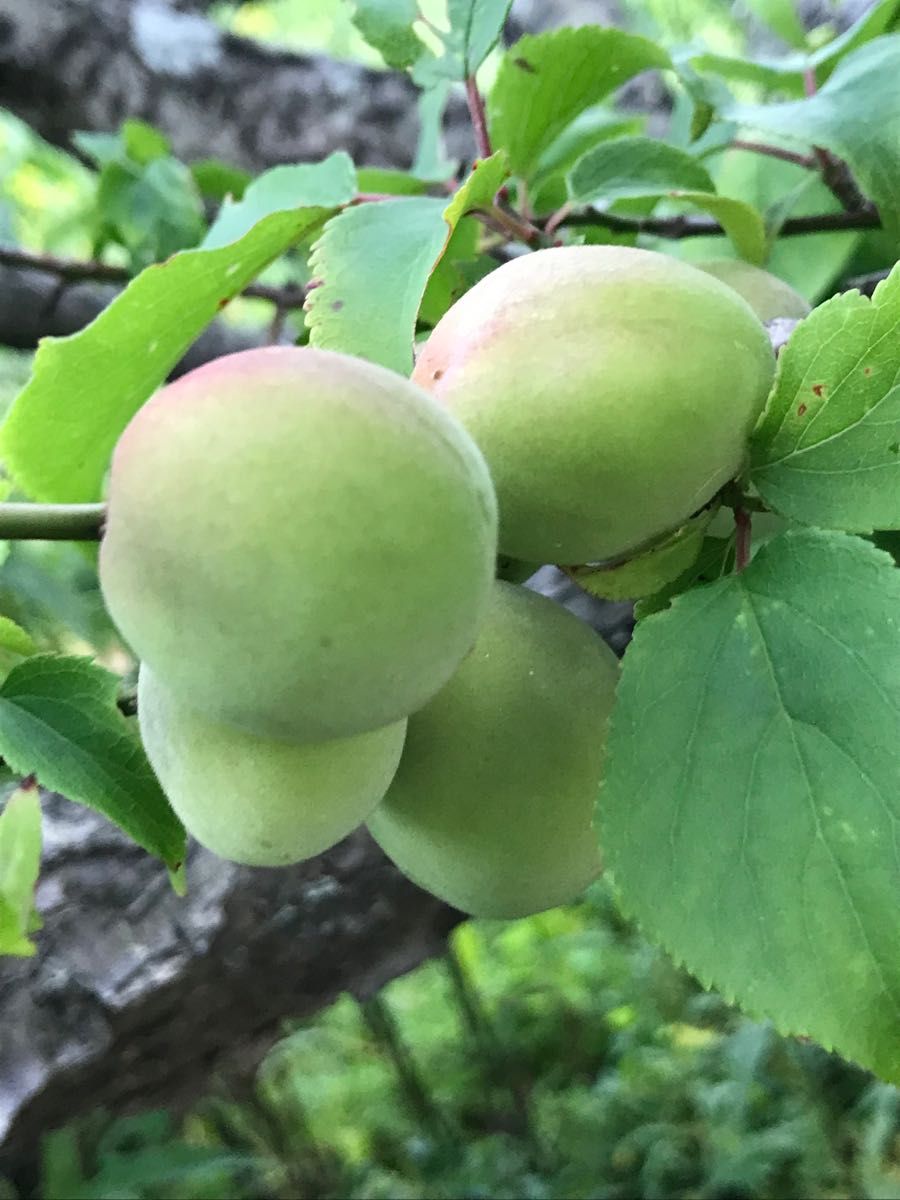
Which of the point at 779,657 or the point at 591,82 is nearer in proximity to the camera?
the point at 779,657

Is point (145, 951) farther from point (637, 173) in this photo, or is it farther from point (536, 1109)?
point (536, 1109)

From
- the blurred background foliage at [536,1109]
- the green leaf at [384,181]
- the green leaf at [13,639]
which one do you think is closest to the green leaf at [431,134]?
the green leaf at [384,181]

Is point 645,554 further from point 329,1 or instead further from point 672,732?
point 329,1

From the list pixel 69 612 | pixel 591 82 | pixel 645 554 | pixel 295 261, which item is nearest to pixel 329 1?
pixel 295 261

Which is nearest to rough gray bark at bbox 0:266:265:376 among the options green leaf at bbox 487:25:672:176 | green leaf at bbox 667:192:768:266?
green leaf at bbox 487:25:672:176

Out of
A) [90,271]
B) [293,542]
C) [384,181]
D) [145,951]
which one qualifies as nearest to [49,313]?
[90,271]

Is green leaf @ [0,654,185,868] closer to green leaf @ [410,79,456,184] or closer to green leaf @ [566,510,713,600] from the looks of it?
green leaf @ [566,510,713,600]
